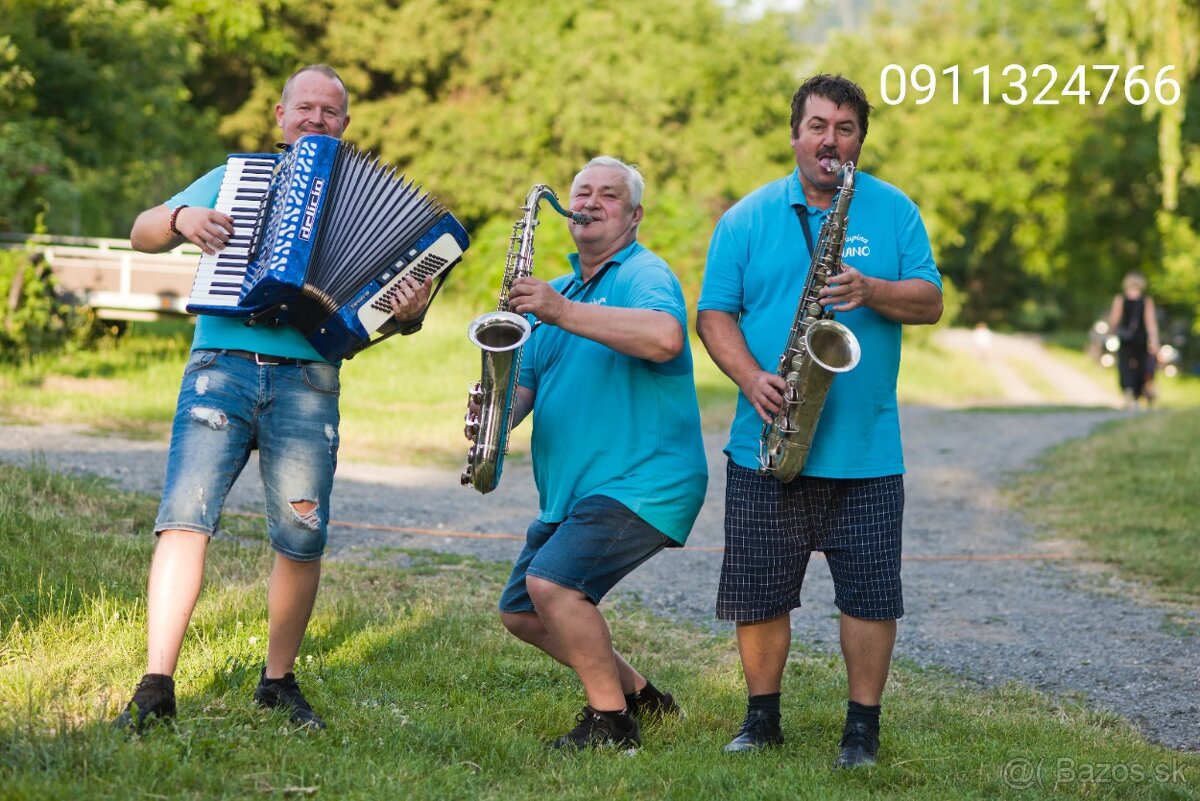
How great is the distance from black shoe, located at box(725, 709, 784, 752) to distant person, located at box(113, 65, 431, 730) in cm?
140

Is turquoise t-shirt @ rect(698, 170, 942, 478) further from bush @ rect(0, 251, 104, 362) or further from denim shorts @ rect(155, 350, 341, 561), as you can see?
bush @ rect(0, 251, 104, 362)

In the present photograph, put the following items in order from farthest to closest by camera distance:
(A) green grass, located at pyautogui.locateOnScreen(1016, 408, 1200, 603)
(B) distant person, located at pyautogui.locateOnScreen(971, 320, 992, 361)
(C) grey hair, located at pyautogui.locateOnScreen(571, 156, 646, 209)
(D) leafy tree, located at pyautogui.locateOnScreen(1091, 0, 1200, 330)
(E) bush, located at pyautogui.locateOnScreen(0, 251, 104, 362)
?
(B) distant person, located at pyautogui.locateOnScreen(971, 320, 992, 361), (E) bush, located at pyautogui.locateOnScreen(0, 251, 104, 362), (D) leafy tree, located at pyautogui.locateOnScreen(1091, 0, 1200, 330), (A) green grass, located at pyautogui.locateOnScreen(1016, 408, 1200, 603), (C) grey hair, located at pyautogui.locateOnScreen(571, 156, 646, 209)

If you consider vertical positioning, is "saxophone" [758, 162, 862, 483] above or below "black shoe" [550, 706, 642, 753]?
above

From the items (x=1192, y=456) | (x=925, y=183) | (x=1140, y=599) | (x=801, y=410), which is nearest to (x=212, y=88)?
(x=925, y=183)


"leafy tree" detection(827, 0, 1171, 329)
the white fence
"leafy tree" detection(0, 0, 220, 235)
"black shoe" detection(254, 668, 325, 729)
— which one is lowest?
"black shoe" detection(254, 668, 325, 729)

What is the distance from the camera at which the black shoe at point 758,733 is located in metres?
4.66

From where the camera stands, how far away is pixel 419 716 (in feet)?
15.7

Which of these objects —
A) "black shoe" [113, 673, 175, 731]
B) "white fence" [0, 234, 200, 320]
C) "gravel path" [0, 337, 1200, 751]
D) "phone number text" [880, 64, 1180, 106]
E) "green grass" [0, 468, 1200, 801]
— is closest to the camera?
"green grass" [0, 468, 1200, 801]

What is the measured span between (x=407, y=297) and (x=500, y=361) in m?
0.43

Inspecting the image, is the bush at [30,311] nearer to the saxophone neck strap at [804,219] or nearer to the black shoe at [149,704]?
the black shoe at [149,704]

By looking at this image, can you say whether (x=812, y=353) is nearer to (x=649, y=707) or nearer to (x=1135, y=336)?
(x=649, y=707)

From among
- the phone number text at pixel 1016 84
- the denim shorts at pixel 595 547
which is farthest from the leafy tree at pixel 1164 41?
the phone number text at pixel 1016 84

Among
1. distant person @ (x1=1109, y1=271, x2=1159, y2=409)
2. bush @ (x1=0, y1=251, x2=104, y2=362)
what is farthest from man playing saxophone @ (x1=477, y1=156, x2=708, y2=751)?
distant person @ (x1=1109, y1=271, x2=1159, y2=409)

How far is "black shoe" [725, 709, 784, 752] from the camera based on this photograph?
4660mm
